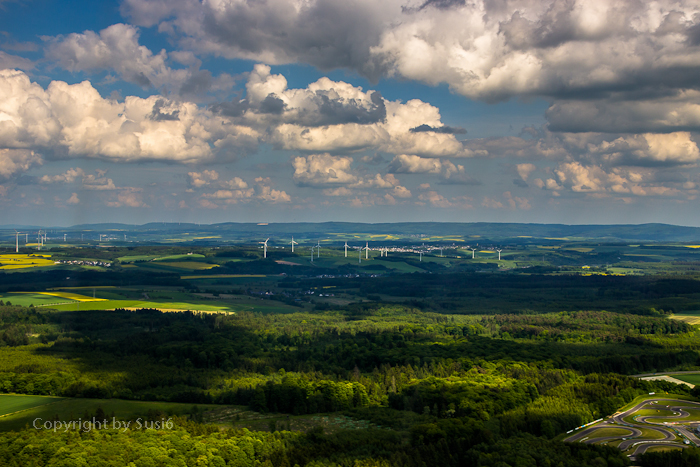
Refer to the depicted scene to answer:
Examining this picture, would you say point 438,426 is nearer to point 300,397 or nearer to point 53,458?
point 300,397

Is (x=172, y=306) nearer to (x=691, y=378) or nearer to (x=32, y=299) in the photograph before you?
A: (x=32, y=299)

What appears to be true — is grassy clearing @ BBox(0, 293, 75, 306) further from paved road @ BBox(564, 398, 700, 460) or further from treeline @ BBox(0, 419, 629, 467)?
paved road @ BBox(564, 398, 700, 460)

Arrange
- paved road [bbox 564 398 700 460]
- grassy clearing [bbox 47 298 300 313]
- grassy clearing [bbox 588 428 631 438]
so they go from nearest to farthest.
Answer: paved road [bbox 564 398 700 460] < grassy clearing [bbox 588 428 631 438] < grassy clearing [bbox 47 298 300 313]

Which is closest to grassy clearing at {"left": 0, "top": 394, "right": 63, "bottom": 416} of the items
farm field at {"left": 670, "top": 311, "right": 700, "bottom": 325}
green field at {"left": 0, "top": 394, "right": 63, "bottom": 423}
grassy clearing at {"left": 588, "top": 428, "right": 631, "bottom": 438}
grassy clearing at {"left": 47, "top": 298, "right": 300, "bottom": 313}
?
green field at {"left": 0, "top": 394, "right": 63, "bottom": 423}

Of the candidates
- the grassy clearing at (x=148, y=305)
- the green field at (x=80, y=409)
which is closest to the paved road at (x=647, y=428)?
the green field at (x=80, y=409)

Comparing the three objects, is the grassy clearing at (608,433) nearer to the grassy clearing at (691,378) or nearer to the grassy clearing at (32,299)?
the grassy clearing at (691,378)

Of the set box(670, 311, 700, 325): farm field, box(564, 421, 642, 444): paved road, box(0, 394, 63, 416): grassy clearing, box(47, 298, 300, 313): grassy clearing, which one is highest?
box(564, 421, 642, 444): paved road

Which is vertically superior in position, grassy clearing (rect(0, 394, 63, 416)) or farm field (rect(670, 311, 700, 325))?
farm field (rect(670, 311, 700, 325))

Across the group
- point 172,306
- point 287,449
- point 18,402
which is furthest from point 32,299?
point 287,449
